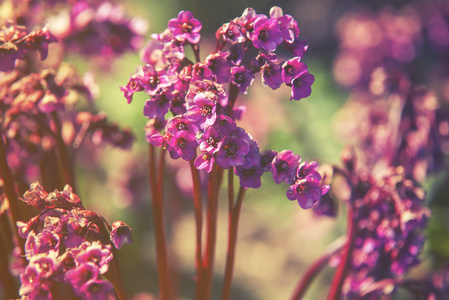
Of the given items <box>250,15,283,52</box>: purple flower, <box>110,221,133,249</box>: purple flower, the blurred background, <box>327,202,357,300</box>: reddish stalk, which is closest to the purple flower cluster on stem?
<box>250,15,283,52</box>: purple flower

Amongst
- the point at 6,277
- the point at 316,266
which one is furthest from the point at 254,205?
the point at 6,277

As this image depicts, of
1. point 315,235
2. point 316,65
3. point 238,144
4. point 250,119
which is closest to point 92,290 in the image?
point 238,144

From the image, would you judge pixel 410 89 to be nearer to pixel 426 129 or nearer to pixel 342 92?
pixel 426 129

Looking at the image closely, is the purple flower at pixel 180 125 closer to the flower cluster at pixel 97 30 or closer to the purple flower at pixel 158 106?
the purple flower at pixel 158 106

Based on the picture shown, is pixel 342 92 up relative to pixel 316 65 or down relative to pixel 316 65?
down

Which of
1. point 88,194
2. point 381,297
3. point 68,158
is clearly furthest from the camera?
point 88,194

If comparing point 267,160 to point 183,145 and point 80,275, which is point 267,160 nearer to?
point 183,145

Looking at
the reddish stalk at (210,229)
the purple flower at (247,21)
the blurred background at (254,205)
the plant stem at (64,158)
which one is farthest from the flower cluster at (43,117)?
the blurred background at (254,205)
